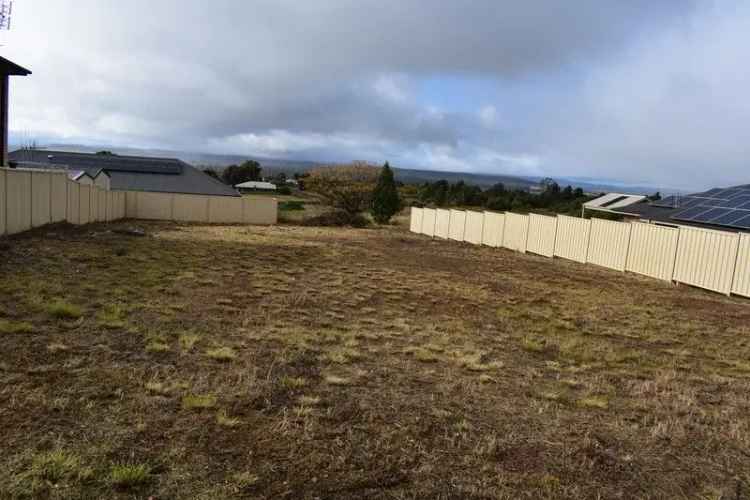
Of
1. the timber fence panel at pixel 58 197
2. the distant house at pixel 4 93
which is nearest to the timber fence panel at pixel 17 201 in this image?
the timber fence panel at pixel 58 197

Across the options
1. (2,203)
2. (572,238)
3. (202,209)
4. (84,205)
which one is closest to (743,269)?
(572,238)

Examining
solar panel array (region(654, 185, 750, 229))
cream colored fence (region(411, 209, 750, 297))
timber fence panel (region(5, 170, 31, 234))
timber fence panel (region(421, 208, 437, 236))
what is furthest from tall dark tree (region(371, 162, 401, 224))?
timber fence panel (region(5, 170, 31, 234))

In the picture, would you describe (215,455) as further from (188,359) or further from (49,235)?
(49,235)

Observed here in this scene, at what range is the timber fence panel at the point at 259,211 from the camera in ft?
123

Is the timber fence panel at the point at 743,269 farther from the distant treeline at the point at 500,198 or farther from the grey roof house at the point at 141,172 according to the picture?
the grey roof house at the point at 141,172

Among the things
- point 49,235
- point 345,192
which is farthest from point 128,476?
point 345,192

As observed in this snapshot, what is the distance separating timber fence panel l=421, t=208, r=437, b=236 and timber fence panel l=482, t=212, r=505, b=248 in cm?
629

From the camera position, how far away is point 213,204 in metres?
36.4

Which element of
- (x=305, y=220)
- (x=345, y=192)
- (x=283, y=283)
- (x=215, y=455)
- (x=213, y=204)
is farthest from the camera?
(x=345, y=192)

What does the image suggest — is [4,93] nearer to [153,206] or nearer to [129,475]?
[153,206]

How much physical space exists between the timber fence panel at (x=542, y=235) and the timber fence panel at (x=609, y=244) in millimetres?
2251

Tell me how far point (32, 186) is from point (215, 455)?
51.7 ft

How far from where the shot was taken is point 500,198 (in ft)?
198

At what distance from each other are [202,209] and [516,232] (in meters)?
21.1
